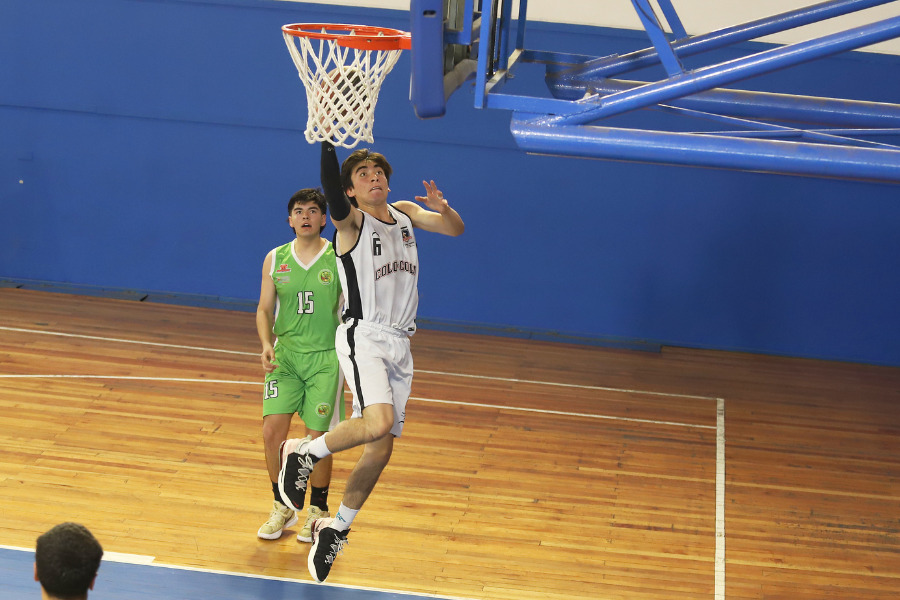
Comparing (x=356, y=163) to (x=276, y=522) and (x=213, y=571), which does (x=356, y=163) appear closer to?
(x=276, y=522)

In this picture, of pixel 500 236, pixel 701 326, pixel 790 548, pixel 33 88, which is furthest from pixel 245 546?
pixel 33 88

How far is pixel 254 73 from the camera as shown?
996cm

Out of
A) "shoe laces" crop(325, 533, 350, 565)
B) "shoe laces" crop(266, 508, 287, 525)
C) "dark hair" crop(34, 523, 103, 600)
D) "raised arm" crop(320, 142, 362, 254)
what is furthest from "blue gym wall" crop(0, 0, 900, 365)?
"dark hair" crop(34, 523, 103, 600)

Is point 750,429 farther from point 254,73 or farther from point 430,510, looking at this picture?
point 254,73

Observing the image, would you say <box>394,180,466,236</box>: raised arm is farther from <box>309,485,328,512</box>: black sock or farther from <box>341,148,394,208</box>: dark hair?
<box>309,485,328,512</box>: black sock

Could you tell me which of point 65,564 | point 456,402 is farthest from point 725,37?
point 456,402

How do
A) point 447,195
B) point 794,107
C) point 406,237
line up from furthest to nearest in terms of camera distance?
point 447,195, point 406,237, point 794,107

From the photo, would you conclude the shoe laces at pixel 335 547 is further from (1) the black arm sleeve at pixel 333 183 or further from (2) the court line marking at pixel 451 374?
(2) the court line marking at pixel 451 374

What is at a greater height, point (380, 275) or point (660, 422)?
point (380, 275)

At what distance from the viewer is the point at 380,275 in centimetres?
484

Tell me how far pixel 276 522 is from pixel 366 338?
48.9 inches

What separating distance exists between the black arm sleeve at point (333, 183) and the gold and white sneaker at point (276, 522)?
1.73m

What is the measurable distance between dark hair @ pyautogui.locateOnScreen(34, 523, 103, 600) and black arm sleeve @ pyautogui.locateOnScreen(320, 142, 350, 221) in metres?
2.26

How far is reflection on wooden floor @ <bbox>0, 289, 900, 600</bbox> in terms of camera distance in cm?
525
